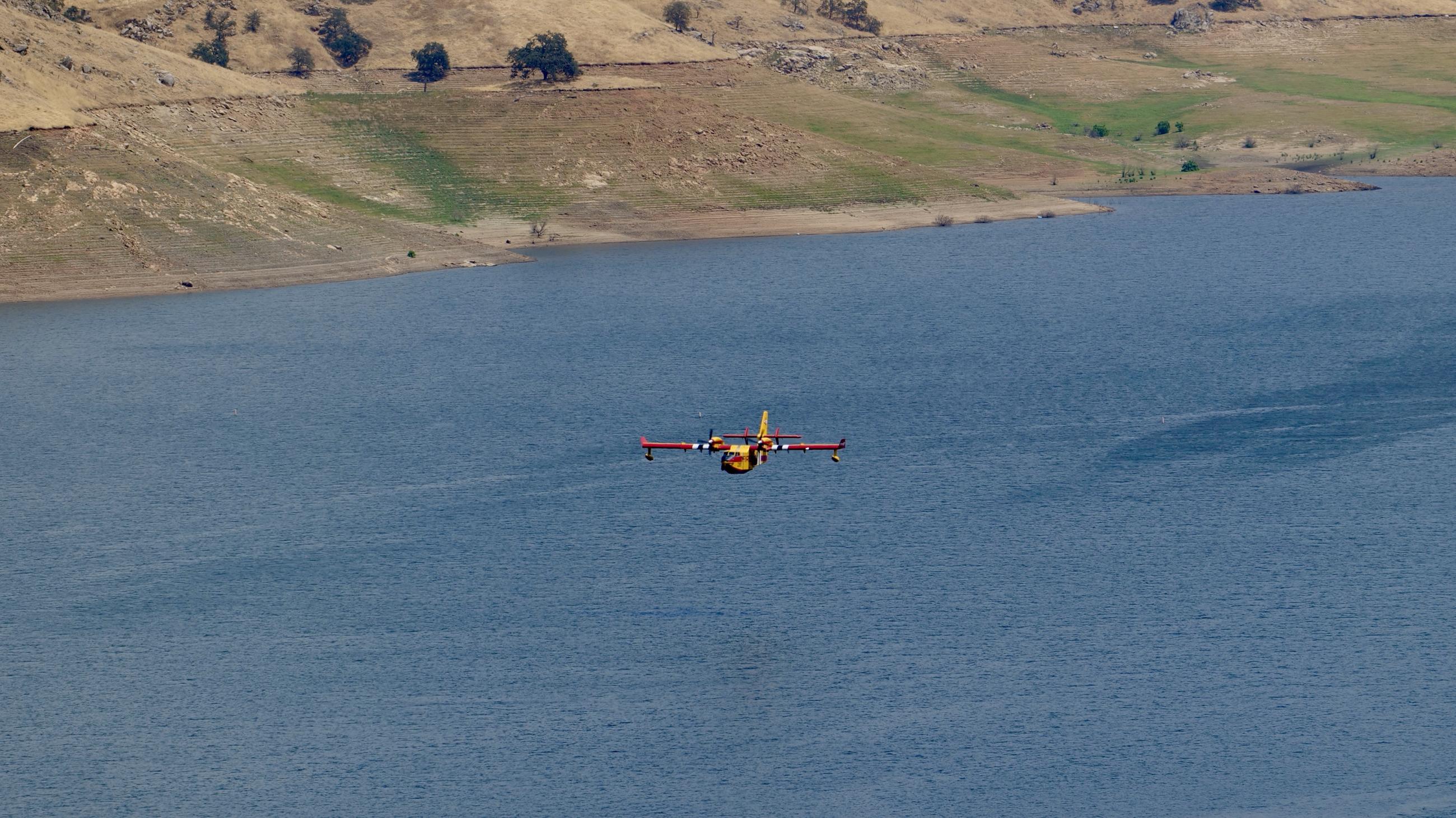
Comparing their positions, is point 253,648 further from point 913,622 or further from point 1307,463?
point 1307,463

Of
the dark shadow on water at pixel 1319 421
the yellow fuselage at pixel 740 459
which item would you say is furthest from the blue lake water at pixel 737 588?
the yellow fuselage at pixel 740 459

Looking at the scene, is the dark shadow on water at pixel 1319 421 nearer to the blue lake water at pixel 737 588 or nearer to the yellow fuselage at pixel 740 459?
the blue lake water at pixel 737 588

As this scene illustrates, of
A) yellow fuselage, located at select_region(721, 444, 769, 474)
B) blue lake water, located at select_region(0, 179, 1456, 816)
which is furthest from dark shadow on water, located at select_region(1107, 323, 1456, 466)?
yellow fuselage, located at select_region(721, 444, 769, 474)

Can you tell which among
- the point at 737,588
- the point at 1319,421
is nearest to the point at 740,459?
the point at 737,588

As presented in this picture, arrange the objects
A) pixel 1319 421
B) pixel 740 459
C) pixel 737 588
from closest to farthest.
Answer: pixel 740 459
pixel 737 588
pixel 1319 421

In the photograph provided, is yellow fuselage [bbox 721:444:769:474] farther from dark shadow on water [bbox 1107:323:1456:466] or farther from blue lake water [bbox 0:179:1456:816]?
dark shadow on water [bbox 1107:323:1456:466]

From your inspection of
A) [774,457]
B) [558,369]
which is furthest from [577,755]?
[558,369]

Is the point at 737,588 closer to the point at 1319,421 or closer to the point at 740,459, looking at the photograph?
the point at 740,459
